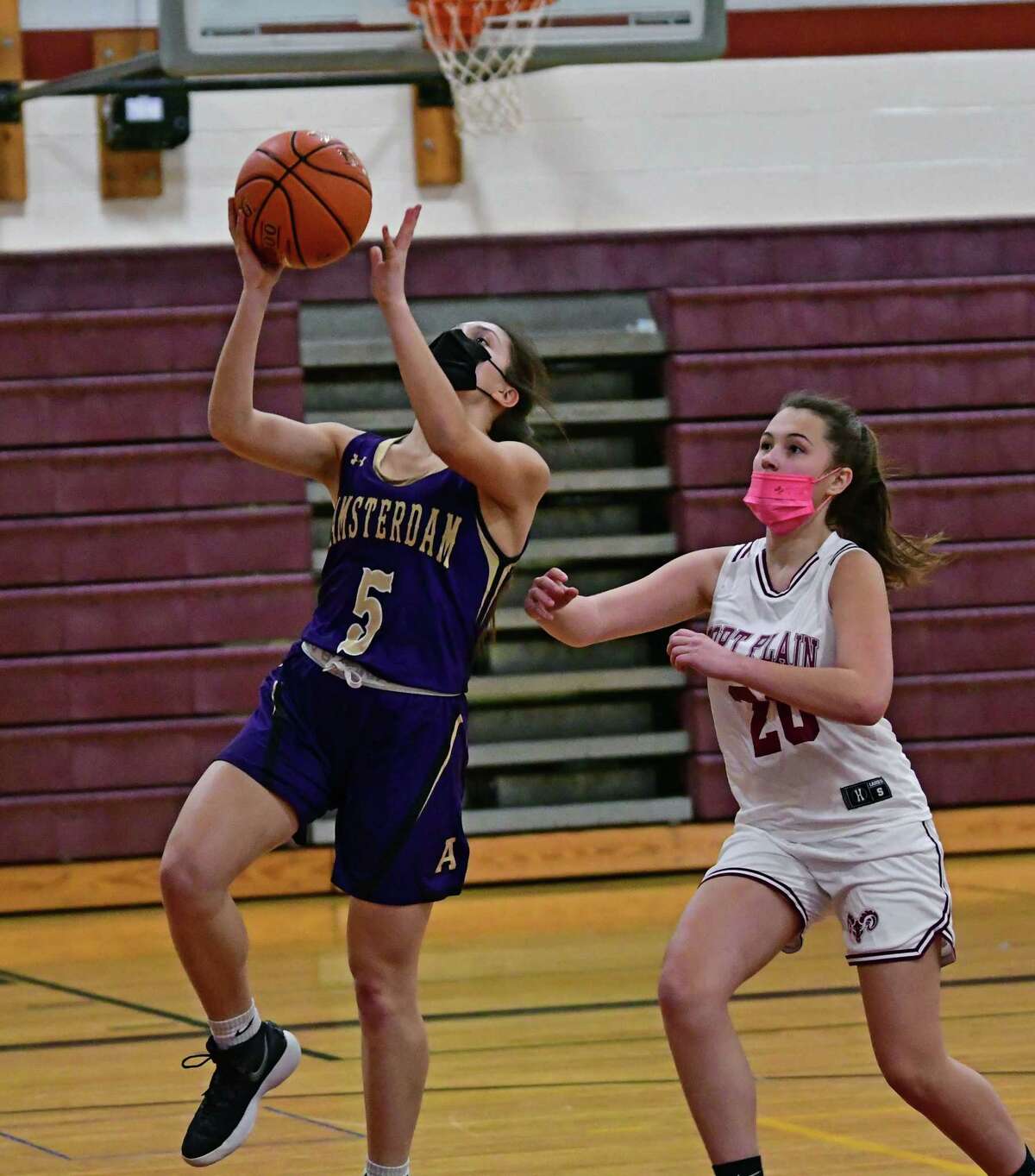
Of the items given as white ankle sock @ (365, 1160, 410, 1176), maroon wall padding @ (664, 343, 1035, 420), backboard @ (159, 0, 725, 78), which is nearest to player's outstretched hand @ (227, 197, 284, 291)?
white ankle sock @ (365, 1160, 410, 1176)

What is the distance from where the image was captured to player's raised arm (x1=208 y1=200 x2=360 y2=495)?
152 inches

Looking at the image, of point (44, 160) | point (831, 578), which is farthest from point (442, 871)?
point (44, 160)

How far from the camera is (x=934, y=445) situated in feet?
29.5

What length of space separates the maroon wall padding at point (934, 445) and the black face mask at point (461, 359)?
4.95m

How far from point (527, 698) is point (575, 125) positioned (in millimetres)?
2648

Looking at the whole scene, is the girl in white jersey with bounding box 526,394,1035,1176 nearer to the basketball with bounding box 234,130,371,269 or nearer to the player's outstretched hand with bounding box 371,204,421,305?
the player's outstretched hand with bounding box 371,204,421,305

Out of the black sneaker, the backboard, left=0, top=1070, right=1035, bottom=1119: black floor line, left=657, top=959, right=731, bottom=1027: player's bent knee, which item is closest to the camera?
left=657, top=959, right=731, bottom=1027: player's bent knee

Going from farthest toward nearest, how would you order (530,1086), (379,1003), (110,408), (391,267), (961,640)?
(961,640) → (110,408) → (530,1086) → (379,1003) → (391,267)

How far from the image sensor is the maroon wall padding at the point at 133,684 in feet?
27.7

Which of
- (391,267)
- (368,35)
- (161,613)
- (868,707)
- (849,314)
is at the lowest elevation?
(161,613)

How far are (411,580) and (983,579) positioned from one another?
574cm

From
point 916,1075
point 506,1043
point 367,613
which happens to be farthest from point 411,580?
point 506,1043

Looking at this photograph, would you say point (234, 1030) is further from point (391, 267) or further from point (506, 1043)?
point (506, 1043)

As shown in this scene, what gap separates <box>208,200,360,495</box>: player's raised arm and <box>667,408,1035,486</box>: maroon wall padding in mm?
4909
